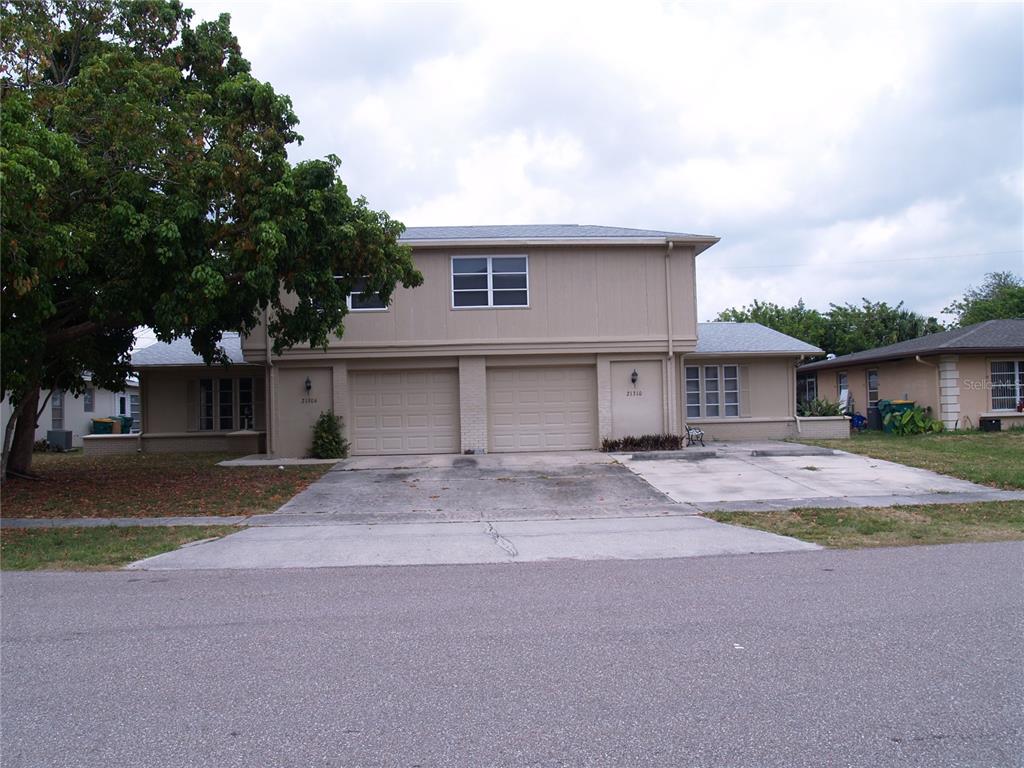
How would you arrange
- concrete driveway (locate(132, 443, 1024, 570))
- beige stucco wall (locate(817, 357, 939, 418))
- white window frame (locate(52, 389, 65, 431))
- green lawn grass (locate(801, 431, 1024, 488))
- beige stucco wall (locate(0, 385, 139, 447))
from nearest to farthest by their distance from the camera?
concrete driveway (locate(132, 443, 1024, 570))
green lawn grass (locate(801, 431, 1024, 488))
beige stucco wall (locate(817, 357, 939, 418))
beige stucco wall (locate(0, 385, 139, 447))
white window frame (locate(52, 389, 65, 431))

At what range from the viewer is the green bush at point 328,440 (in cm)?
1903

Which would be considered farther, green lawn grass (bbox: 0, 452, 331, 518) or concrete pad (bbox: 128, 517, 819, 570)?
green lawn grass (bbox: 0, 452, 331, 518)

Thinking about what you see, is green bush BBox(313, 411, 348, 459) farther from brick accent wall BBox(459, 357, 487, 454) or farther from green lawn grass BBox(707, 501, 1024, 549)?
green lawn grass BBox(707, 501, 1024, 549)

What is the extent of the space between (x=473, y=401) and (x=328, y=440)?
3667 mm

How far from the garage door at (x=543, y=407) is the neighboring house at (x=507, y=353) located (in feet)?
0.09

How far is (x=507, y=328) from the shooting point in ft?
64.4

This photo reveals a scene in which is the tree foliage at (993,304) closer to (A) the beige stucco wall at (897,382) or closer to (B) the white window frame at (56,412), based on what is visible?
(A) the beige stucco wall at (897,382)

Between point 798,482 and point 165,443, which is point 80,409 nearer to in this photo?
point 165,443

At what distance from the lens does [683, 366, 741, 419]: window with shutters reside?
77.6ft

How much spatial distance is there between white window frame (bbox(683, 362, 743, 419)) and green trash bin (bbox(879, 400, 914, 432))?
5.94m

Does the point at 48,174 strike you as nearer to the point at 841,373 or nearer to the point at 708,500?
the point at 708,500

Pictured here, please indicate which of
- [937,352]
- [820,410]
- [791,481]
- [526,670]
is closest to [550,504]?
[791,481]

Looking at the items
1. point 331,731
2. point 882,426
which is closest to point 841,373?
point 882,426

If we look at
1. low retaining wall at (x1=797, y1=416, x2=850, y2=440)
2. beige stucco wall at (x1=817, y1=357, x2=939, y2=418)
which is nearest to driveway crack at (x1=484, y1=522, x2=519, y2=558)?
low retaining wall at (x1=797, y1=416, x2=850, y2=440)
